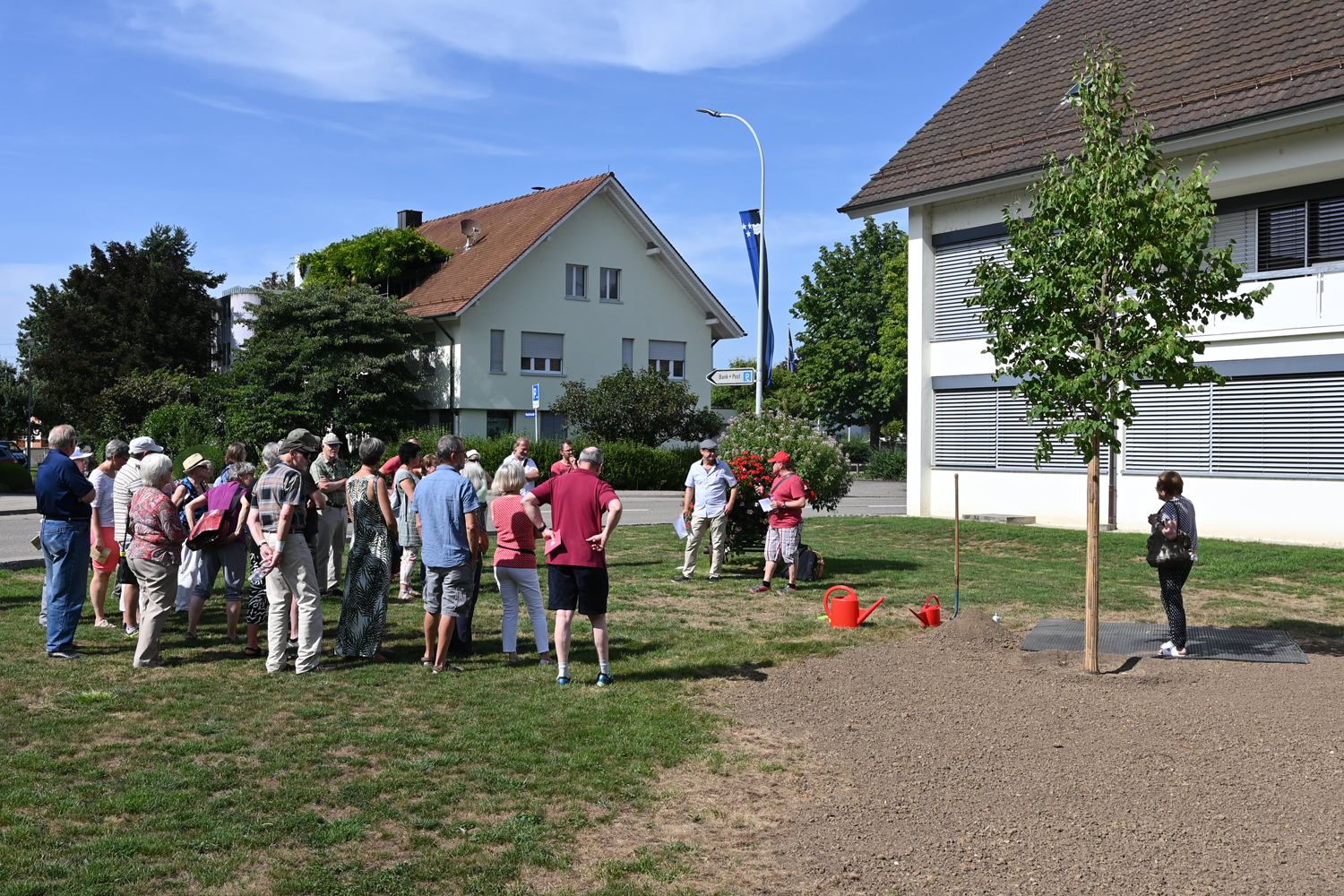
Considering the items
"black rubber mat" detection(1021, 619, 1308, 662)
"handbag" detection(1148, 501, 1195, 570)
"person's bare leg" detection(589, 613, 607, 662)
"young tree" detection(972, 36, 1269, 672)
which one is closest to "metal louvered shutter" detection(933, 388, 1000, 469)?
"black rubber mat" detection(1021, 619, 1308, 662)

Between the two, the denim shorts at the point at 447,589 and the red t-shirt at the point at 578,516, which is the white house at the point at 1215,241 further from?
the denim shorts at the point at 447,589

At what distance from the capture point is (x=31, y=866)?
4.61 m

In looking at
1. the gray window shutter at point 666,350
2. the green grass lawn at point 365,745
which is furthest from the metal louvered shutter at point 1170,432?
the gray window shutter at point 666,350

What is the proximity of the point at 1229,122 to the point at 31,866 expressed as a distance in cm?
1900

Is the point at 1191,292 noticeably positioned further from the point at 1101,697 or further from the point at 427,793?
the point at 427,793

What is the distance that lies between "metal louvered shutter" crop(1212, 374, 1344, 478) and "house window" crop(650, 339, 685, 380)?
27.8 metres

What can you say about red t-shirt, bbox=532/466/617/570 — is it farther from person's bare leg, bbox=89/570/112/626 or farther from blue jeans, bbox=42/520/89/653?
person's bare leg, bbox=89/570/112/626

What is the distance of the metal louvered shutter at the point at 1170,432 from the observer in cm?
1984

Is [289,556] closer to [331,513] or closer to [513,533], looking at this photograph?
[513,533]

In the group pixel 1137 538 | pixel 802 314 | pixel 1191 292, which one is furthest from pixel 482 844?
pixel 802 314

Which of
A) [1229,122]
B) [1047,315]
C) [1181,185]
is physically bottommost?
[1047,315]

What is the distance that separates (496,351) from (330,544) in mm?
30334

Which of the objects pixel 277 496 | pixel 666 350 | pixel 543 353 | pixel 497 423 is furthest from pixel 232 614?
pixel 666 350

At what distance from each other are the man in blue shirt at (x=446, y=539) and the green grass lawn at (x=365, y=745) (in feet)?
1.62
